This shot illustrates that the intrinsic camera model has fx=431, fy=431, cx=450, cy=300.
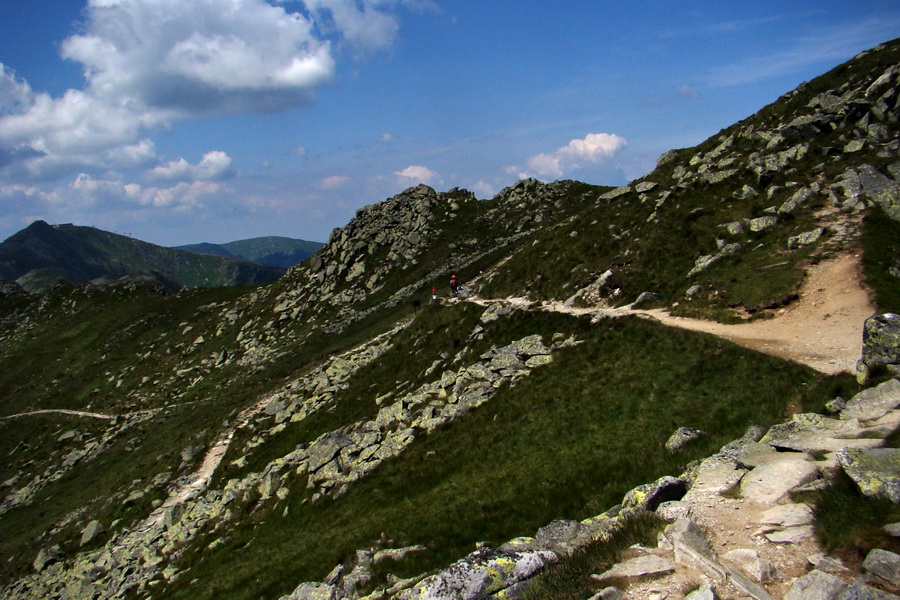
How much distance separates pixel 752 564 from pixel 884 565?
81.5 inches

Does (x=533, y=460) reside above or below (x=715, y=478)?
below

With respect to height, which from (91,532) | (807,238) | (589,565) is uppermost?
(807,238)

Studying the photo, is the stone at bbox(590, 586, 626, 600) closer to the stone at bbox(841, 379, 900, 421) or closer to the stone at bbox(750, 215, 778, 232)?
the stone at bbox(841, 379, 900, 421)

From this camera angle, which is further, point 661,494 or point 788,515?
point 661,494

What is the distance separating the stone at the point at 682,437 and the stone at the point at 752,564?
428 inches

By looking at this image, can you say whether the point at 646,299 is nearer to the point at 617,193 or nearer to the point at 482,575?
the point at 617,193

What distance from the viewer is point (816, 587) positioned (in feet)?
23.0

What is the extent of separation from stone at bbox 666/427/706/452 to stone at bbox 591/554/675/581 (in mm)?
11296

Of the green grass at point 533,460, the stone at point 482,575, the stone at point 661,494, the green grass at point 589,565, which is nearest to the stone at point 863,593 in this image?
the green grass at point 589,565

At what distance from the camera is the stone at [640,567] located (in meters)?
8.62

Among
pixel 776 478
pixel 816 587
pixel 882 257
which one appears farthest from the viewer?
pixel 882 257

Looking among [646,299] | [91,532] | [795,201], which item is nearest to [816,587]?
[646,299]

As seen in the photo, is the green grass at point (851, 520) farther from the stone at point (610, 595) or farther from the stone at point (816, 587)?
the stone at point (610, 595)

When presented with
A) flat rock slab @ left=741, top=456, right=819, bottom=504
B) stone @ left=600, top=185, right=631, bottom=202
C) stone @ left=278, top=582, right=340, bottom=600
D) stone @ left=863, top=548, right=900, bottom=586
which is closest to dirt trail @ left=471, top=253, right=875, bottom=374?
flat rock slab @ left=741, top=456, right=819, bottom=504
